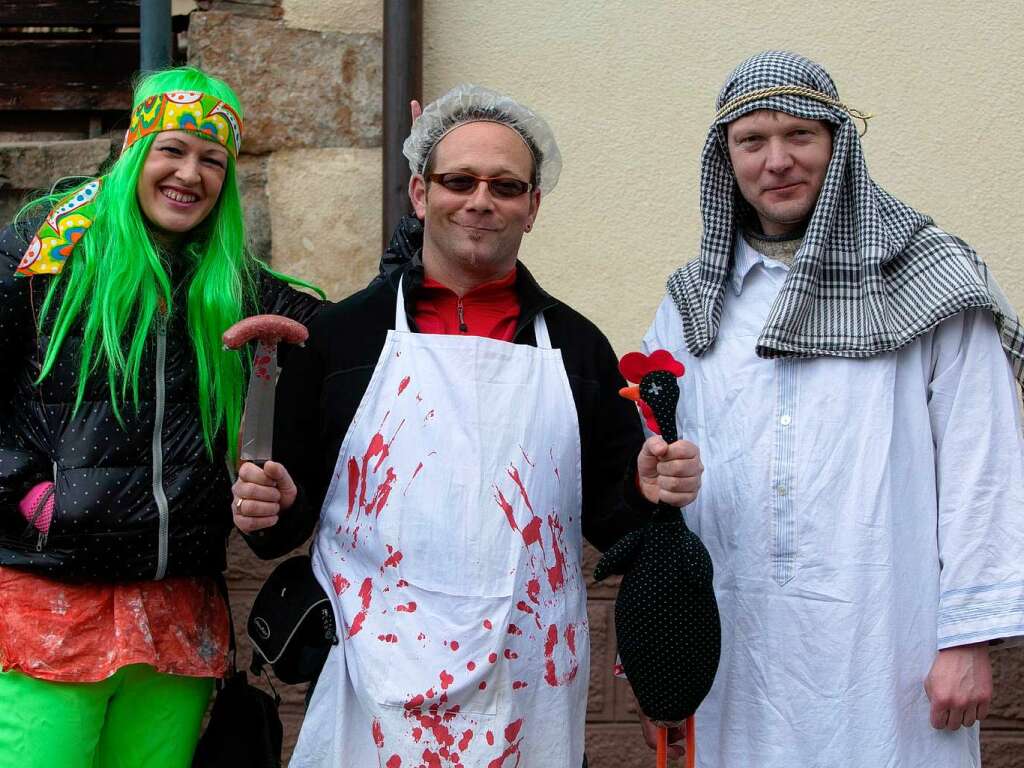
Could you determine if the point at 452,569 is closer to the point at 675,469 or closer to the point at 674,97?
the point at 675,469

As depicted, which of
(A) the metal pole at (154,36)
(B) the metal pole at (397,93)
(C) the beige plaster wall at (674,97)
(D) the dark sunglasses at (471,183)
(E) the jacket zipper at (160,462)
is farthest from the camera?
(C) the beige plaster wall at (674,97)

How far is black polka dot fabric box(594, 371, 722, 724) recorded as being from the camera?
2094mm

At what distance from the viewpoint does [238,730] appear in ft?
7.82

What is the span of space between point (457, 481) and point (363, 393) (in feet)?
0.85

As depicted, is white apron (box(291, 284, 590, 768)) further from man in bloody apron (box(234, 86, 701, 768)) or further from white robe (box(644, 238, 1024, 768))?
white robe (box(644, 238, 1024, 768))

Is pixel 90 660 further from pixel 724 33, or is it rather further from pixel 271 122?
pixel 724 33

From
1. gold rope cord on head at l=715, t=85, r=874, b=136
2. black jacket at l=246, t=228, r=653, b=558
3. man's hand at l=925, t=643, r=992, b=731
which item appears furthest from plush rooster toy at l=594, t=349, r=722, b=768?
gold rope cord on head at l=715, t=85, r=874, b=136

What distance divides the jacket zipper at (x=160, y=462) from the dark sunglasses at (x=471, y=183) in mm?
624

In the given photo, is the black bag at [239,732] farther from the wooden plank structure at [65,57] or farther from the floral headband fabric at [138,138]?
the wooden plank structure at [65,57]

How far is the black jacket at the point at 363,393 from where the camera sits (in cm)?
230

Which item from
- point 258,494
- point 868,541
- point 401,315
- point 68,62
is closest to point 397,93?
point 68,62

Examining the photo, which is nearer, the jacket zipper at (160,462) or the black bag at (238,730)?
the jacket zipper at (160,462)

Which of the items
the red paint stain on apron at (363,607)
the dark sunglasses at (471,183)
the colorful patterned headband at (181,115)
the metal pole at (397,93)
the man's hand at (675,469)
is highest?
the metal pole at (397,93)

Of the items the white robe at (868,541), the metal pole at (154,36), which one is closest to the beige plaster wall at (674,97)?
the metal pole at (154,36)
